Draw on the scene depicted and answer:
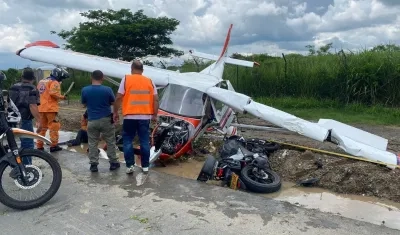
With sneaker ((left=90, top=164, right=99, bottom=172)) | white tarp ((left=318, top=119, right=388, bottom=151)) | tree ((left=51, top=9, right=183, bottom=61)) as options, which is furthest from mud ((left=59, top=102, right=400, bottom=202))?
tree ((left=51, top=9, right=183, bottom=61))

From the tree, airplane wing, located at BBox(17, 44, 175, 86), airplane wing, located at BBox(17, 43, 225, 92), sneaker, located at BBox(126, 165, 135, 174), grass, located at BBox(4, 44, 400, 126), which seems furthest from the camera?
the tree

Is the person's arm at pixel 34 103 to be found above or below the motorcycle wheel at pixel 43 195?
above

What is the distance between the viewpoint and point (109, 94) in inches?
253

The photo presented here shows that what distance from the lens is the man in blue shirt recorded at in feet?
20.9

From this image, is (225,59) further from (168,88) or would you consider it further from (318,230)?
(318,230)

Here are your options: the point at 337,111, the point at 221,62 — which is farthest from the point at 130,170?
the point at 337,111

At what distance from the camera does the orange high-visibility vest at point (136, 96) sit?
625 cm

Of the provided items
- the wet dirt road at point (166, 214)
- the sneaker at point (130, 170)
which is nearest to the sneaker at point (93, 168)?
the sneaker at point (130, 170)

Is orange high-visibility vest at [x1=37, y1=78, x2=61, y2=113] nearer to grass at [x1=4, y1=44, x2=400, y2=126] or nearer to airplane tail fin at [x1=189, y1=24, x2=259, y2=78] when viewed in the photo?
airplane tail fin at [x1=189, y1=24, x2=259, y2=78]

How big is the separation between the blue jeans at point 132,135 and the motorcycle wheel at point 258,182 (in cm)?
162

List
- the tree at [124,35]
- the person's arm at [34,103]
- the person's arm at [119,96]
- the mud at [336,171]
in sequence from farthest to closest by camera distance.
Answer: the tree at [124,35] < the mud at [336,171] < the person's arm at [119,96] < the person's arm at [34,103]

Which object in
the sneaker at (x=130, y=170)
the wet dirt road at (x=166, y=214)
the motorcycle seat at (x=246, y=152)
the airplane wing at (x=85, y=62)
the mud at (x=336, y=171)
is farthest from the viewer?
the airplane wing at (x=85, y=62)

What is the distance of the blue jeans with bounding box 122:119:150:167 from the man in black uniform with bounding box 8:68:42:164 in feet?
4.53

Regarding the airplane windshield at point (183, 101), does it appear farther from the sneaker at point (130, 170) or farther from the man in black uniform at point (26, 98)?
the man in black uniform at point (26, 98)
